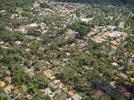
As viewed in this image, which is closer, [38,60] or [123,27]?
[38,60]

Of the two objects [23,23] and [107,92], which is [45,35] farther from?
[107,92]

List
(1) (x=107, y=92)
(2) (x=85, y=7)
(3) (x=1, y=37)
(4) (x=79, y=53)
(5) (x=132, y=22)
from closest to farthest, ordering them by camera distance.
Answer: (1) (x=107, y=92) < (4) (x=79, y=53) < (3) (x=1, y=37) < (5) (x=132, y=22) < (2) (x=85, y=7)

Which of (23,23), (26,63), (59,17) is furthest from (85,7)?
(26,63)

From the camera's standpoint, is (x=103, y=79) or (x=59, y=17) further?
(x=59, y=17)

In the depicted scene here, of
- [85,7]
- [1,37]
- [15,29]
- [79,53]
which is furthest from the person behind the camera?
[85,7]

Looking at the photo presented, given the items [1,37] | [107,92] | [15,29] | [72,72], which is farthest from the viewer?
[15,29]

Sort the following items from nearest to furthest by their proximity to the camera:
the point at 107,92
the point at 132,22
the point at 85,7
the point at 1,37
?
the point at 107,92 < the point at 1,37 < the point at 132,22 < the point at 85,7

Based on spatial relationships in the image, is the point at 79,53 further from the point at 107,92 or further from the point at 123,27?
the point at 123,27

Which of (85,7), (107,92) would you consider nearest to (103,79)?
(107,92)
